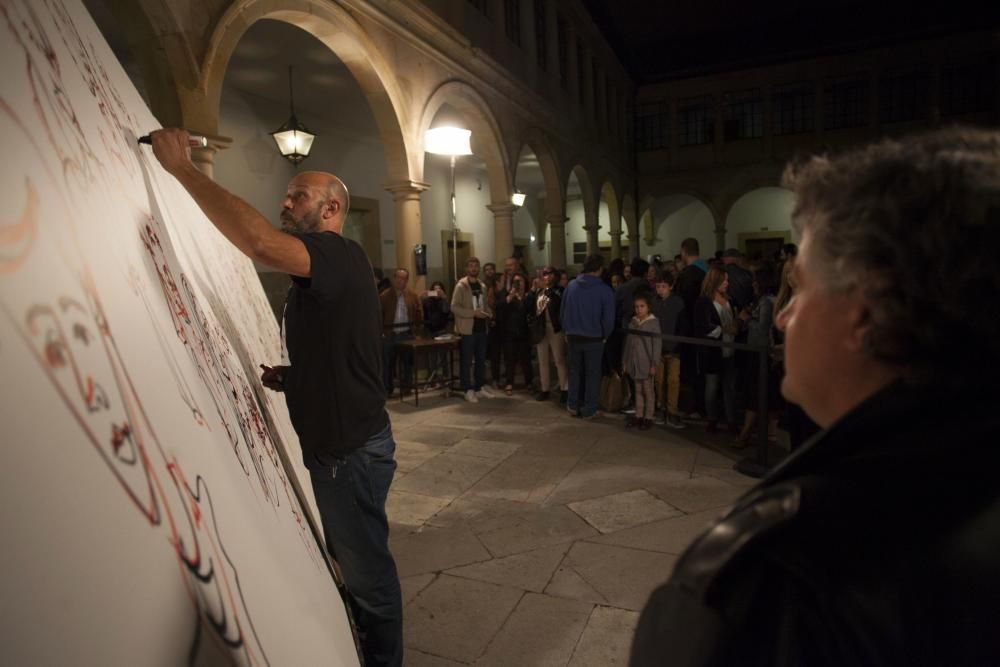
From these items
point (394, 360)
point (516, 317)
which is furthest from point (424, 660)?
point (516, 317)

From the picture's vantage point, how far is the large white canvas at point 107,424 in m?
0.60

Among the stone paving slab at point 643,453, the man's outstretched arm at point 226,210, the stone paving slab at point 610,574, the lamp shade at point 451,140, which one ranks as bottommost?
the stone paving slab at point 610,574

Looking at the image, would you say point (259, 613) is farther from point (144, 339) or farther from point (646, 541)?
point (646, 541)

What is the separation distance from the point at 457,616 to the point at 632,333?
12.7ft

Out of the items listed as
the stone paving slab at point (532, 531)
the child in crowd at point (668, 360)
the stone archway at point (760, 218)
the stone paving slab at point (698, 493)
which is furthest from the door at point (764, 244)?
the stone paving slab at point (532, 531)

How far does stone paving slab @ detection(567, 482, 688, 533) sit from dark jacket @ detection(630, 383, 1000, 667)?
3.25 metres

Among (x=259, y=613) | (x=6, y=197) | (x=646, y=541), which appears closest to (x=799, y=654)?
(x=259, y=613)

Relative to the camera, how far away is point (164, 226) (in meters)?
1.39

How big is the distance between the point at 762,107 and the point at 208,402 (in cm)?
2402

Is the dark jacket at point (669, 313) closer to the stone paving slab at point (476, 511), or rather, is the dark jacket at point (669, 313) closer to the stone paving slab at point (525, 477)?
the stone paving slab at point (525, 477)

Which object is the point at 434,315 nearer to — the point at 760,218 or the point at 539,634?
the point at 539,634

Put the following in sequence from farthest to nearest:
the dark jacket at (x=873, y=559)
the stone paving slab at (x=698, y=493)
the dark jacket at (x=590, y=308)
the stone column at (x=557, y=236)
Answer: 1. the stone column at (x=557, y=236)
2. the dark jacket at (x=590, y=308)
3. the stone paving slab at (x=698, y=493)
4. the dark jacket at (x=873, y=559)

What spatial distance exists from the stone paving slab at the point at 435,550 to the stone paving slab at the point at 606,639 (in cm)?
81

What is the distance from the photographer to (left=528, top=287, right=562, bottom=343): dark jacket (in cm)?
738
